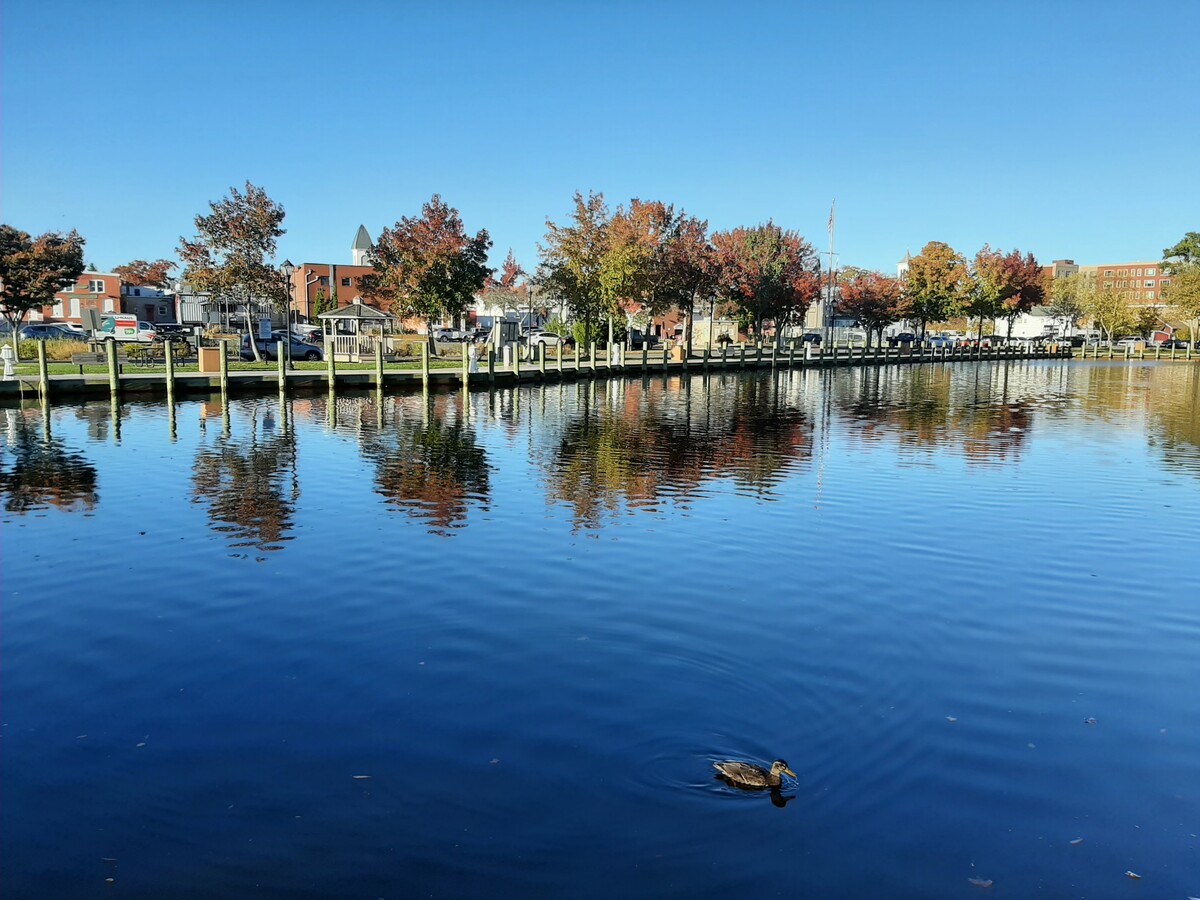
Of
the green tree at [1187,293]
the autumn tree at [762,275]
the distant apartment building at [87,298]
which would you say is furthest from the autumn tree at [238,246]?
the green tree at [1187,293]

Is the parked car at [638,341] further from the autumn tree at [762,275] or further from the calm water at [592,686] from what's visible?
the calm water at [592,686]

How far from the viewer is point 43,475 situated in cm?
1745

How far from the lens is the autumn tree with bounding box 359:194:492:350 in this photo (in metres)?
51.1

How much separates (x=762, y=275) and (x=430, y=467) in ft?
190

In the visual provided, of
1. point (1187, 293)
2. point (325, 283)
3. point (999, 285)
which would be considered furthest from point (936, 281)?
point (325, 283)

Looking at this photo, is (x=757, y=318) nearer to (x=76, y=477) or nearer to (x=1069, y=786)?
(x=76, y=477)

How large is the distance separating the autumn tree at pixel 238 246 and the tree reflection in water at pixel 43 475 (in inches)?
871

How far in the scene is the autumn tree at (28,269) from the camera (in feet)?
192

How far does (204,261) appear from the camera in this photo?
4409 cm

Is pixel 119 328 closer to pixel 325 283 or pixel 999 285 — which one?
pixel 325 283

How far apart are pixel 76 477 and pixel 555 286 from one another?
141 ft

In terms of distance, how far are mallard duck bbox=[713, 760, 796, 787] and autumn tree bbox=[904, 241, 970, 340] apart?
95.6 metres

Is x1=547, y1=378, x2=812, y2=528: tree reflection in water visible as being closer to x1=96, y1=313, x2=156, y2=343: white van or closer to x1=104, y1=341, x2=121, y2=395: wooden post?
x1=104, y1=341, x2=121, y2=395: wooden post

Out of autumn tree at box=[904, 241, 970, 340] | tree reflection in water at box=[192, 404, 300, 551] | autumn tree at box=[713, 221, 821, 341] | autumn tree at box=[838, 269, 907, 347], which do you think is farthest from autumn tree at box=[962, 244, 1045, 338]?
tree reflection in water at box=[192, 404, 300, 551]
